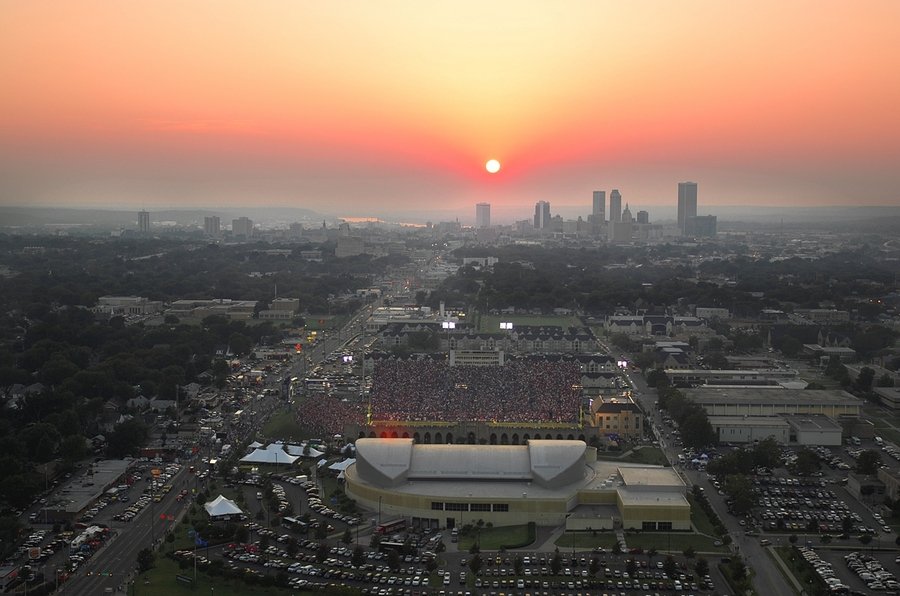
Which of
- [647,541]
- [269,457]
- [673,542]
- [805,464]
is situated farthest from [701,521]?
[269,457]

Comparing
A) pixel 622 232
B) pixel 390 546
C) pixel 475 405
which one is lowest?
pixel 390 546

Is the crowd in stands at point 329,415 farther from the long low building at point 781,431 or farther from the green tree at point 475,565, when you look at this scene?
the long low building at point 781,431

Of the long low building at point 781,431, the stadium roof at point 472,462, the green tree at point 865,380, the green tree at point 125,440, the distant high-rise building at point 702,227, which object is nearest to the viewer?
the stadium roof at point 472,462

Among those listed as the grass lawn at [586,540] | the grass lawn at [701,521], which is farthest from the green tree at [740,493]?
the grass lawn at [586,540]

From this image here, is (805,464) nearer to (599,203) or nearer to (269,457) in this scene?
(269,457)

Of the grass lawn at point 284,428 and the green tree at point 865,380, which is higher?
the green tree at point 865,380

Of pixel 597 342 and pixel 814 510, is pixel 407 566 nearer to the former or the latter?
pixel 814 510
